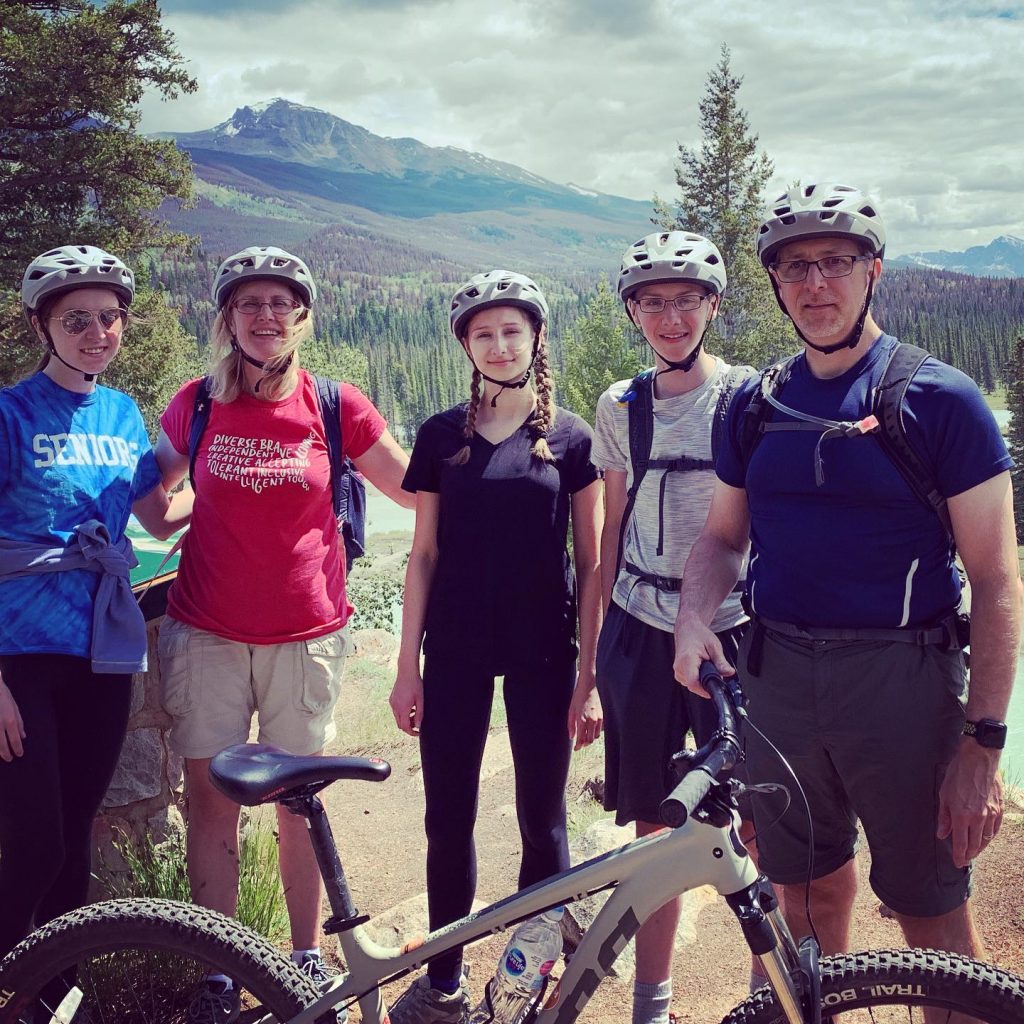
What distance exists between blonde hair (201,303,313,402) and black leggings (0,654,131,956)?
109 cm

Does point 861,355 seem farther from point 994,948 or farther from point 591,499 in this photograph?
point 994,948

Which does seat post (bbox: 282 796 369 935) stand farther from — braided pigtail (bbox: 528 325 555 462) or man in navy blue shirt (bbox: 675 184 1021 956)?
braided pigtail (bbox: 528 325 555 462)

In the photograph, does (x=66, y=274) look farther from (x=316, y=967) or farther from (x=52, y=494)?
(x=316, y=967)

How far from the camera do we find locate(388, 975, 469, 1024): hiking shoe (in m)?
3.21

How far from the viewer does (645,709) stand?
320 centimetres

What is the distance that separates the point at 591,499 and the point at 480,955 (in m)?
2.11

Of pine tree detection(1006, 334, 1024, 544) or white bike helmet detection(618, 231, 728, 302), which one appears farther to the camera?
pine tree detection(1006, 334, 1024, 544)

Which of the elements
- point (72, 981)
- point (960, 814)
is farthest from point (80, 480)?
point (960, 814)

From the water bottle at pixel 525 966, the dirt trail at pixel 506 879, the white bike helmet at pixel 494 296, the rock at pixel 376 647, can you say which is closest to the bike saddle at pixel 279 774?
the water bottle at pixel 525 966

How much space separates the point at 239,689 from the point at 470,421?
1287 mm

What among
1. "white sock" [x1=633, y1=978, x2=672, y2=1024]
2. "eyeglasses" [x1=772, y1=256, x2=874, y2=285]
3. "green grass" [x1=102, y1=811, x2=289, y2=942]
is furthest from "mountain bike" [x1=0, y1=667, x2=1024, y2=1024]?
"eyeglasses" [x1=772, y1=256, x2=874, y2=285]

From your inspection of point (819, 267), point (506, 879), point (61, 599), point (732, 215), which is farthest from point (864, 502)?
point (732, 215)

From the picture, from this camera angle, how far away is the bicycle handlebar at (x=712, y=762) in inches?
76.9

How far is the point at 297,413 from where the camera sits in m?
3.57
